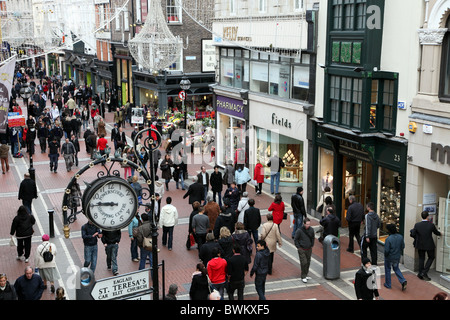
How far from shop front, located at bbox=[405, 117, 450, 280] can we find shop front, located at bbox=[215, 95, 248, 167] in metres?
11.0

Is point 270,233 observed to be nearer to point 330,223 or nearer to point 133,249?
point 330,223

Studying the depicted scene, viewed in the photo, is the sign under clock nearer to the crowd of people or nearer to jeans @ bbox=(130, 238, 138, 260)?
the crowd of people

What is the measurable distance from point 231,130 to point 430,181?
13.2 metres

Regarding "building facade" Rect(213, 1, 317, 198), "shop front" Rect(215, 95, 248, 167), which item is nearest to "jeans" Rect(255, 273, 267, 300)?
"building facade" Rect(213, 1, 317, 198)

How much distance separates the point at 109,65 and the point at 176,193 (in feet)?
Answer: 98.4

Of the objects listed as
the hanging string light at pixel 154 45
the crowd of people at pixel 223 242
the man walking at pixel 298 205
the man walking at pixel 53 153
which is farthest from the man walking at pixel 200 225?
the man walking at pixel 53 153

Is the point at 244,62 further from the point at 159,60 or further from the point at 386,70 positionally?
the point at 386,70

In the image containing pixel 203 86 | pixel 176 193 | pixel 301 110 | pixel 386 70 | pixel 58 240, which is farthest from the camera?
pixel 203 86

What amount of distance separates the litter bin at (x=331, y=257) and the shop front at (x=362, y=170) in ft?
8.63

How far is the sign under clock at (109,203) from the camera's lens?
29.6ft

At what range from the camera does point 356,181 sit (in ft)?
62.6

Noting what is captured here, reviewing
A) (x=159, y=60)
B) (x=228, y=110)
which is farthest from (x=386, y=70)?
(x=159, y=60)

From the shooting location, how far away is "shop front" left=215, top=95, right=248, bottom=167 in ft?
85.4

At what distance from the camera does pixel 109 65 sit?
168 ft
